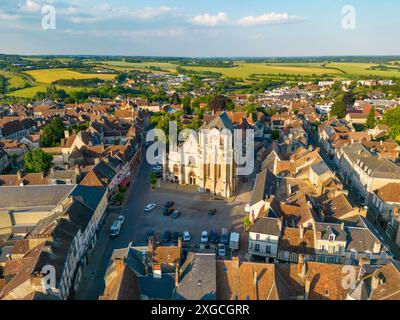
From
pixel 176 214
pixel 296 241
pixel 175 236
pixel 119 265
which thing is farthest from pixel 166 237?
pixel 296 241

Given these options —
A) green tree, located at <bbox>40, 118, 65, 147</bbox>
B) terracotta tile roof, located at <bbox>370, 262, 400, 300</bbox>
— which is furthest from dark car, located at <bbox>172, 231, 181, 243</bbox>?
green tree, located at <bbox>40, 118, 65, 147</bbox>

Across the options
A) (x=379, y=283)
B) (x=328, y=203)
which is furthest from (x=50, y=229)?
(x=328, y=203)

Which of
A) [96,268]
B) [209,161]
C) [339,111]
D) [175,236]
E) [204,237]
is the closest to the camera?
[96,268]

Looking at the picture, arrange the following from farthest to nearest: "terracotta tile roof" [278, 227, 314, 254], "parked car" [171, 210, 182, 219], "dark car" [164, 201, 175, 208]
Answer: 1. "dark car" [164, 201, 175, 208]
2. "parked car" [171, 210, 182, 219]
3. "terracotta tile roof" [278, 227, 314, 254]

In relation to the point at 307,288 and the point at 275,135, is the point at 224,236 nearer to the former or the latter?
the point at 307,288

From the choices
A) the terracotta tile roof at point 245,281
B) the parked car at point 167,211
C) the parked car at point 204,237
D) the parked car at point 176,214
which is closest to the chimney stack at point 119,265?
the terracotta tile roof at point 245,281

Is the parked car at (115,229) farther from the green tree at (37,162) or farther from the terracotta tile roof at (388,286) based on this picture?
the terracotta tile roof at (388,286)

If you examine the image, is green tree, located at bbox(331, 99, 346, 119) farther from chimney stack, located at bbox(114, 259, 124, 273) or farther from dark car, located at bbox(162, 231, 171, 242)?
chimney stack, located at bbox(114, 259, 124, 273)
